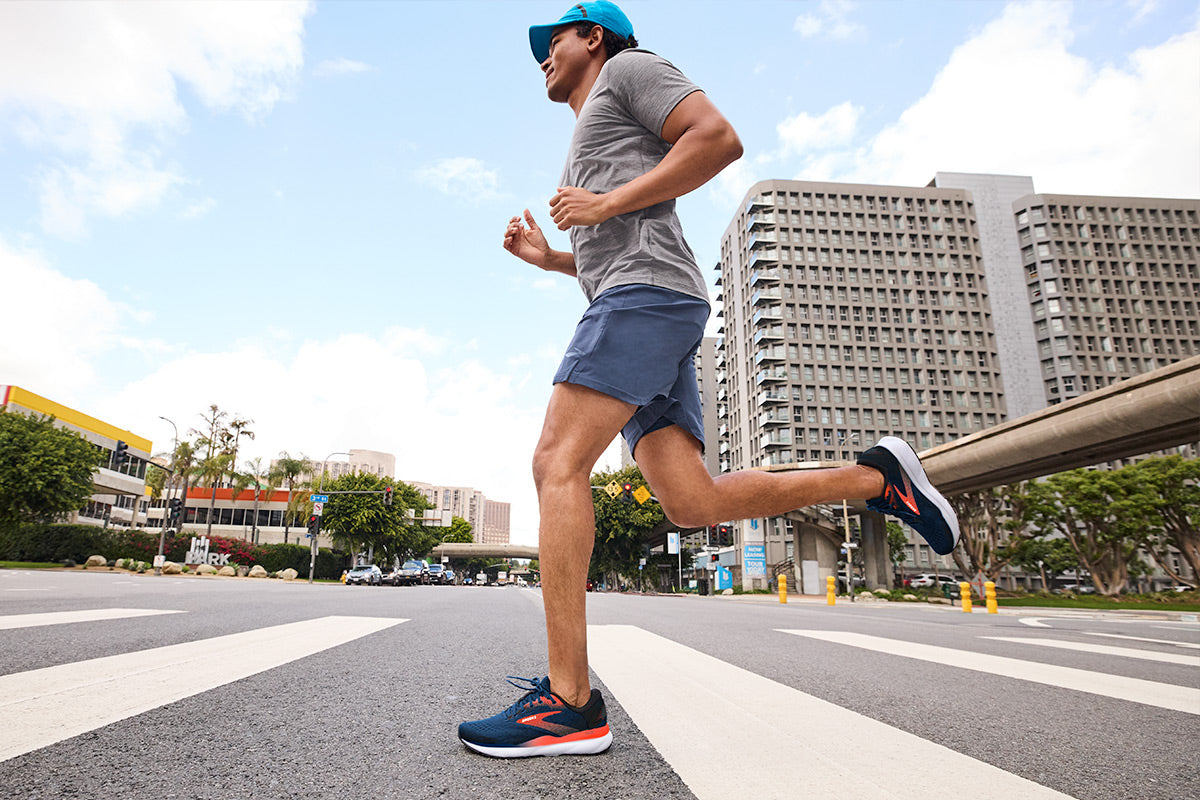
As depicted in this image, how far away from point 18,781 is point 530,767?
0.92 meters

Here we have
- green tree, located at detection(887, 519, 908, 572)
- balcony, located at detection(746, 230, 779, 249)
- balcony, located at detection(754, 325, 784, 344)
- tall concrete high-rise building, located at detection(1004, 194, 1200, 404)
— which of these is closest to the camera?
green tree, located at detection(887, 519, 908, 572)

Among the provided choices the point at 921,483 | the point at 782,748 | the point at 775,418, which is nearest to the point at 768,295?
the point at 775,418

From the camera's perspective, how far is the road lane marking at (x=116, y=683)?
150 cm

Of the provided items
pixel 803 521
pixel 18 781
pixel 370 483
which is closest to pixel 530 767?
pixel 18 781

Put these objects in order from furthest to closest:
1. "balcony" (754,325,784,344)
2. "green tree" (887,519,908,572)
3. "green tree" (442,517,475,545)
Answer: "green tree" (442,517,475,545)
"balcony" (754,325,784,344)
"green tree" (887,519,908,572)

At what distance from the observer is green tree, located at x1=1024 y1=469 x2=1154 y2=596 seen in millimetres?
30312

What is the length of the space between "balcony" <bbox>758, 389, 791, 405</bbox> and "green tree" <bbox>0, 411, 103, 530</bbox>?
57.4 meters

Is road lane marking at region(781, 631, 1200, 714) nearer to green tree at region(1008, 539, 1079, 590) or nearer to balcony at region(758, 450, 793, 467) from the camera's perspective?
green tree at region(1008, 539, 1079, 590)

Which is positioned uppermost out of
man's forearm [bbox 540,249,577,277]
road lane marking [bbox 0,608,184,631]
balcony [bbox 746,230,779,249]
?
balcony [bbox 746,230,779,249]

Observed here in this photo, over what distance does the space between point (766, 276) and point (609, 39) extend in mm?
75388

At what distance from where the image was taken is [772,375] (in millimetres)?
71000

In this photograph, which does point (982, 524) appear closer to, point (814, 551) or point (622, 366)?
point (814, 551)

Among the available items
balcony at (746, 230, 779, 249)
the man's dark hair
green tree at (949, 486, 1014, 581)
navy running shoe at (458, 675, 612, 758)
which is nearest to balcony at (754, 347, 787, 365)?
balcony at (746, 230, 779, 249)

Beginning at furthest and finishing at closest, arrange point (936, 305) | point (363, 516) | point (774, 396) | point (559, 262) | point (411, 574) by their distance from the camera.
→ 1. point (936, 305)
2. point (774, 396)
3. point (363, 516)
4. point (411, 574)
5. point (559, 262)
